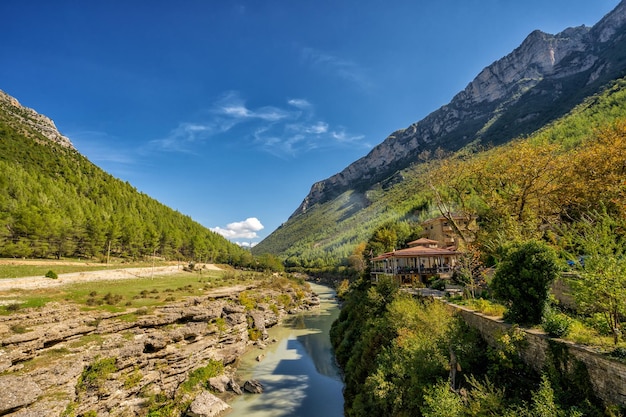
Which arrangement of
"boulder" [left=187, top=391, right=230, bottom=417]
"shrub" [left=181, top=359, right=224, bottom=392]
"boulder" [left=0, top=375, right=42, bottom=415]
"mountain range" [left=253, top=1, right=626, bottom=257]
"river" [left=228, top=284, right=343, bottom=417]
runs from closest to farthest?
"boulder" [left=0, top=375, right=42, bottom=415]
"boulder" [left=187, top=391, right=230, bottom=417]
"river" [left=228, top=284, right=343, bottom=417]
"shrub" [left=181, top=359, right=224, bottom=392]
"mountain range" [left=253, top=1, right=626, bottom=257]

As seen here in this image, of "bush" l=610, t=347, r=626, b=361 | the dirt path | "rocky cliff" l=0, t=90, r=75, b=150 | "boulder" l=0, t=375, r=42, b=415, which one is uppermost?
"rocky cliff" l=0, t=90, r=75, b=150

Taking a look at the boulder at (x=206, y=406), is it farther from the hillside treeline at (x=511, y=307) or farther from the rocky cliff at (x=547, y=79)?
the rocky cliff at (x=547, y=79)

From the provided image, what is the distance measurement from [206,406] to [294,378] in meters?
9.80

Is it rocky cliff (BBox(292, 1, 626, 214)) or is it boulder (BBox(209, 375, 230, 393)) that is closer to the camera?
boulder (BBox(209, 375, 230, 393))

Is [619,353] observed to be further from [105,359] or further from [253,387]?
[105,359]

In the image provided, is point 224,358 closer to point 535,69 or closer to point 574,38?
point 535,69

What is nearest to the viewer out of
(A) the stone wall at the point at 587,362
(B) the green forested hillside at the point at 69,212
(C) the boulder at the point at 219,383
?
(A) the stone wall at the point at 587,362

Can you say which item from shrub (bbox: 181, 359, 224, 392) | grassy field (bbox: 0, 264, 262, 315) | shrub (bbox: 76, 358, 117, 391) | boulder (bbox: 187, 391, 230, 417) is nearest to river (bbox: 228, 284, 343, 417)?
boulder (bbox: 187, 391, 230, 417)

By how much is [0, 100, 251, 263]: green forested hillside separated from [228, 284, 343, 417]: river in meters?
48.3

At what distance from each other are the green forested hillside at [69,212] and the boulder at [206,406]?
4908cm

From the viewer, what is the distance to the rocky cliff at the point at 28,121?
4684 inches

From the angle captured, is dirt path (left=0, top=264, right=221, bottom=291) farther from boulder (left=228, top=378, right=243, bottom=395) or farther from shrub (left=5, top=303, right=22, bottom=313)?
boulder (left=228, top=378, right=243, bottom=395)

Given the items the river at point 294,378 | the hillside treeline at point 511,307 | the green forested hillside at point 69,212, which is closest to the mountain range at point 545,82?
the hillside treeline at point 511,307

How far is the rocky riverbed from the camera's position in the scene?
54.9ft
